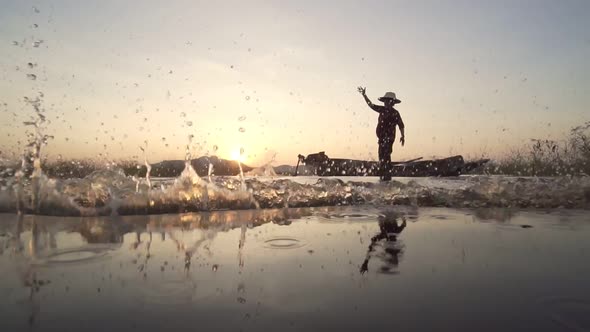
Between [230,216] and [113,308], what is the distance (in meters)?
3.40

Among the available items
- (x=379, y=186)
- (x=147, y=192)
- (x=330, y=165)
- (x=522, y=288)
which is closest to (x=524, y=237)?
(x=522, y=288)

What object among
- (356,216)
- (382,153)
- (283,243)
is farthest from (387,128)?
(283,243)

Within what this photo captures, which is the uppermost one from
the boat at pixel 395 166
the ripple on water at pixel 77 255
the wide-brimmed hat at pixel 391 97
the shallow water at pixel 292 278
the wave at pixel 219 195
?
the wide-brimmed hat at pixel 391 97

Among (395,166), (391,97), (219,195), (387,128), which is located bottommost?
(219,195)

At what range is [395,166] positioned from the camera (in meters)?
18.6

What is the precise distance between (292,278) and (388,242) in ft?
4.55

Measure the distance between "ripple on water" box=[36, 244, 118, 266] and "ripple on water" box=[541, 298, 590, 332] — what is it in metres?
2.79

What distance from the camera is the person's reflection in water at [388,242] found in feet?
7.72

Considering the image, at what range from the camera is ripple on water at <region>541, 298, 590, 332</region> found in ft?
4.76

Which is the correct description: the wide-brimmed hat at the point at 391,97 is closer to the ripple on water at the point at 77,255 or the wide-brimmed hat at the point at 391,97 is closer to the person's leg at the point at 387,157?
the person's leg at the point at 387,157

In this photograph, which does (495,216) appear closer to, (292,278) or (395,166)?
(292,278)

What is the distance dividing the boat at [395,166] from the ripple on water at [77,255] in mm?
16137

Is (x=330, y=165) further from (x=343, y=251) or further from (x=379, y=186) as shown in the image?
(x=343, y=251)

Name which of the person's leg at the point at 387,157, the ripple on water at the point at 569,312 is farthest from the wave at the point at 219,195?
the ripple on water at the point at 569,312
